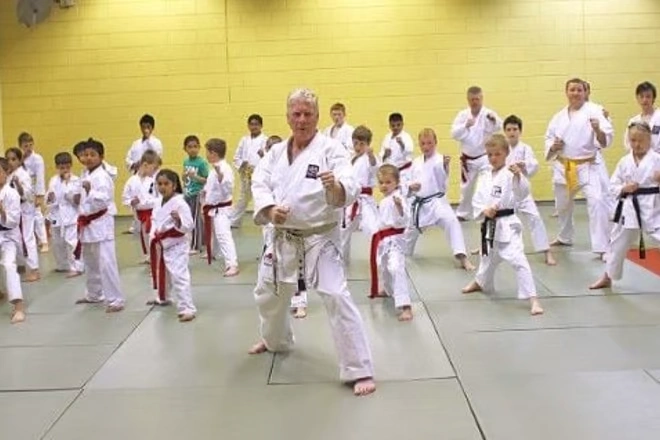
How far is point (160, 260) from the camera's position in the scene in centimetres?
587

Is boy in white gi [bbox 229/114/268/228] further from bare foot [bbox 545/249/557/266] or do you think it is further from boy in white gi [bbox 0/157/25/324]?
boy in white gi [bbox 0/157/25/324]

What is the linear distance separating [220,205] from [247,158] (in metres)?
2.83

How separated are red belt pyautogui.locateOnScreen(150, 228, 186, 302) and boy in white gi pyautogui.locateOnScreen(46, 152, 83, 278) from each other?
4.92ft

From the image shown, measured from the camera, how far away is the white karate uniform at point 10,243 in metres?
5.71

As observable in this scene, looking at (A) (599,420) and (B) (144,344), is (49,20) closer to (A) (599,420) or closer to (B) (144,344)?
(B) (144,344)

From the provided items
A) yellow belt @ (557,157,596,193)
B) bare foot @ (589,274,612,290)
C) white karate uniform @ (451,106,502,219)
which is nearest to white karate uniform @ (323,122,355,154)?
white karate uniform @ (451,106,502,219)

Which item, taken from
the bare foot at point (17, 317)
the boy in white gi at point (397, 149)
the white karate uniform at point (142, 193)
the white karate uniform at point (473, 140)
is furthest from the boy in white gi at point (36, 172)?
the white karate uniform at point (473, 140)

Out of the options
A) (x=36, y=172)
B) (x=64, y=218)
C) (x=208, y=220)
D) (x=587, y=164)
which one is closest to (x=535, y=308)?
(x=587, y=164)

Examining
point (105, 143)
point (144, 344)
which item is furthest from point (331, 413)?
point (105, 143)

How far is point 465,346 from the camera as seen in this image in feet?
15.4

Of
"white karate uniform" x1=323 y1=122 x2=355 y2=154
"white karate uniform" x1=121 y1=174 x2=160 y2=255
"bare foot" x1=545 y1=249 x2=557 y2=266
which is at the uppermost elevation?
"white karate uniform" x1=323 y1=122 x2=355 y2=154

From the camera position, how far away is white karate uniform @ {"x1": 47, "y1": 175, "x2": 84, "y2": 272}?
24.1 ft

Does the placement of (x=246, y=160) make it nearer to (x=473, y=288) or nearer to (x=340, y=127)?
(x=340, y=127)

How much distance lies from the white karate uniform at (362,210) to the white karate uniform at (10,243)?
2.50 meters
